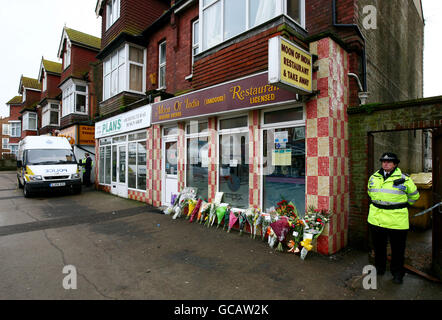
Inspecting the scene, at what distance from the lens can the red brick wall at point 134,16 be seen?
Result: 11727mm

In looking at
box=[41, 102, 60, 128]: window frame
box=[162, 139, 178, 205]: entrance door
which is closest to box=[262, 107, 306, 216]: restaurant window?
box=[162, 139, 178, 205]: entrance door

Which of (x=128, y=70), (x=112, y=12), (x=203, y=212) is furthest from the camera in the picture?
(x=112, y=12)

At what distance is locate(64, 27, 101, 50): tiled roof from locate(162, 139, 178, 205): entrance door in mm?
15574

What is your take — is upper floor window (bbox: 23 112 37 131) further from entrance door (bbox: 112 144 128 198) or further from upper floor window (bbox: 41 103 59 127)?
entrance door (bbox: 112 144 128 198)

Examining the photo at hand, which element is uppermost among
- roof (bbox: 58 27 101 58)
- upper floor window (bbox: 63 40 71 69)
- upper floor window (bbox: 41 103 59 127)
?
roof (bbox: 58 27 101 58)

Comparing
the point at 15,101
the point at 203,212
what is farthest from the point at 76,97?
the point at 15,101

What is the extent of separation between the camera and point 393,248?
12.2 ft

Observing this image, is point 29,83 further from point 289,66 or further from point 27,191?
point 289,66

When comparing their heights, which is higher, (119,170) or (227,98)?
(227,98)

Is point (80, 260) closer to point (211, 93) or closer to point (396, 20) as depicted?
point (211, 93)

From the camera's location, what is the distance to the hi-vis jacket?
3576mm

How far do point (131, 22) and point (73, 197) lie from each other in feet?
27.5

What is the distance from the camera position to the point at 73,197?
11.2 metres

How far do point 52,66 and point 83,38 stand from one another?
8.69 meters
